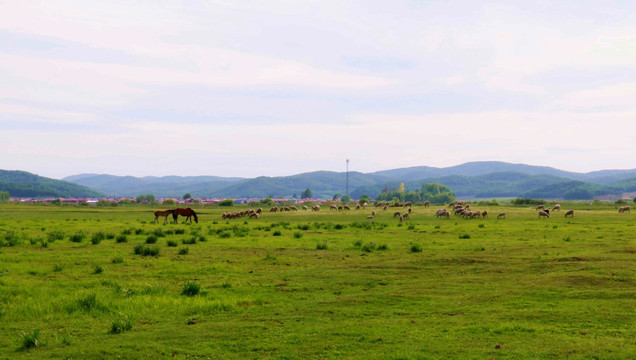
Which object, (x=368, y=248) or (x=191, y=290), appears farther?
(x=368, y=248)

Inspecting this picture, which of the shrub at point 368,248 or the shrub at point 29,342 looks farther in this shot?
the shrub at point 368,248

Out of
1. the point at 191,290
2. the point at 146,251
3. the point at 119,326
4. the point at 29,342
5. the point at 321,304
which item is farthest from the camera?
the point at 146,251

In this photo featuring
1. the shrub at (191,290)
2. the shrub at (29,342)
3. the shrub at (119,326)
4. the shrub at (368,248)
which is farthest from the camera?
the shrub at (368,248)

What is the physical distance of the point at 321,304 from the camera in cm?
1320

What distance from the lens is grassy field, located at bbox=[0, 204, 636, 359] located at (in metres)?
9.39

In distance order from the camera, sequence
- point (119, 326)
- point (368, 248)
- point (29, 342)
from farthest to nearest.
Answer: point (368, 248), point (119, 326), point (29, 342)

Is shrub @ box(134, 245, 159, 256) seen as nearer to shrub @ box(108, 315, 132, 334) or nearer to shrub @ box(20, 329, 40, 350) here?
shrub @ box(108, 315, 132, 334)

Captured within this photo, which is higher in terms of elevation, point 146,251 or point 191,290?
point 146,251

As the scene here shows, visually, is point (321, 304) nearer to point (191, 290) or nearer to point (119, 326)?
point (191, 290)

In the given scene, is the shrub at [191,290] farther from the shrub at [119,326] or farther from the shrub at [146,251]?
the shrub at [146,251]

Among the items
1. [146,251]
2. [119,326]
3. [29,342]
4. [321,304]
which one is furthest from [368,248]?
[29,342]

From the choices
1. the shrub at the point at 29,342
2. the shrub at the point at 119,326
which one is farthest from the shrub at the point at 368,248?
the shrub at the point at 29,342

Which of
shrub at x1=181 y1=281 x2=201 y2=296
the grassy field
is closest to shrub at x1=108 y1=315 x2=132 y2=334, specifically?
the grassy field

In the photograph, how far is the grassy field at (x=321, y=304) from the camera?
9391 mm
